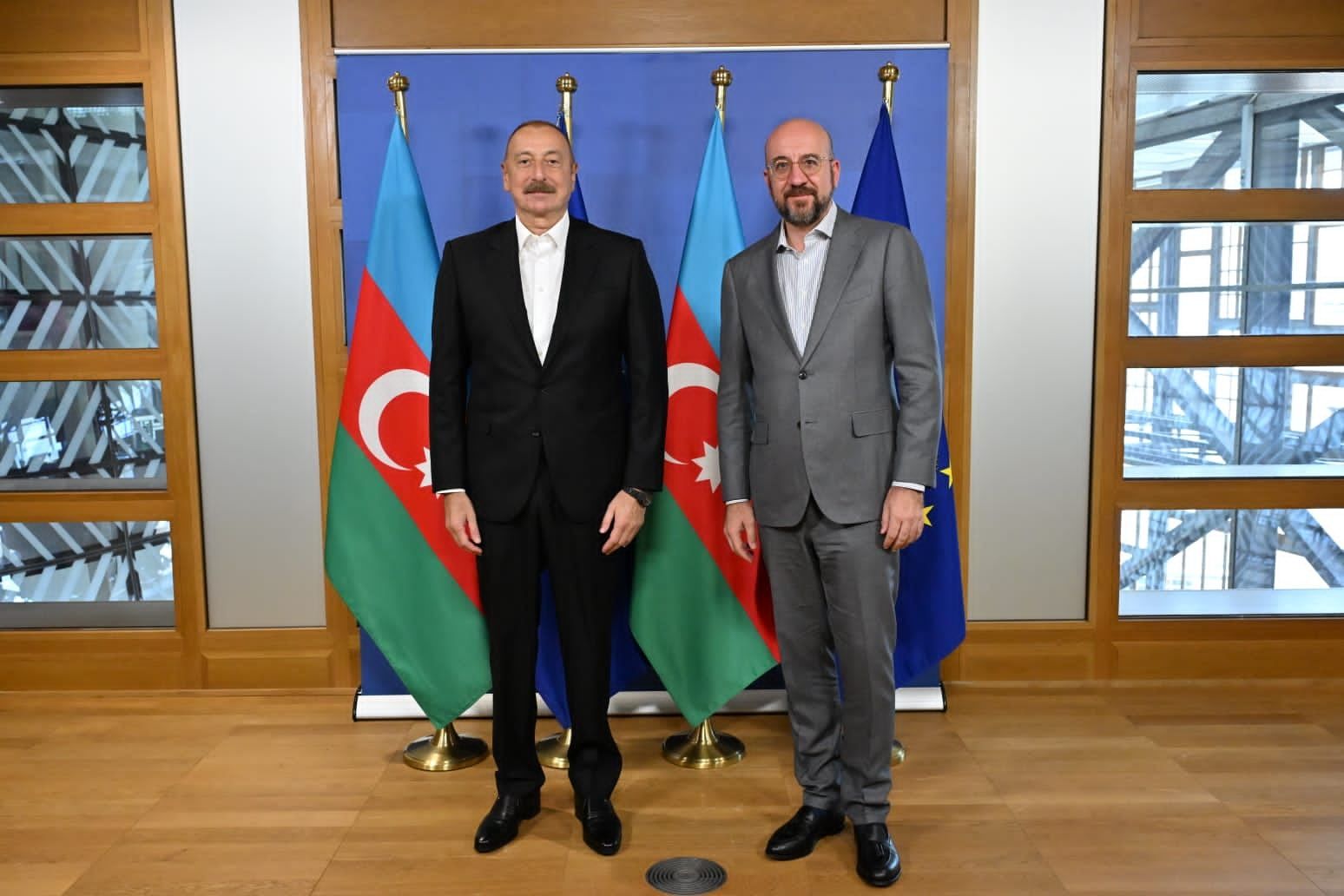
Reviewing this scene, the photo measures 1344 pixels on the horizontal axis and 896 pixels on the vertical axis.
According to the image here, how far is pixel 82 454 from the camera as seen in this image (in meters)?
3.53

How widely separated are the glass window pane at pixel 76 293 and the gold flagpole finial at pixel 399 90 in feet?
3.72

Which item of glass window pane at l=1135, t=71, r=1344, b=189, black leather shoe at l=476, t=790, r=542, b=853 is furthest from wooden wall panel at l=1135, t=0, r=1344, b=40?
black leather shoe at l=476, t=790, r=542, b=853

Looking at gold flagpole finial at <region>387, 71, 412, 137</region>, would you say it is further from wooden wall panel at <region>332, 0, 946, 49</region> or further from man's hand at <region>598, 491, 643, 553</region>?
man's hand at <region>598, 491, 643, 553</region>

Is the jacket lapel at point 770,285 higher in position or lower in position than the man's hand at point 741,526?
higher

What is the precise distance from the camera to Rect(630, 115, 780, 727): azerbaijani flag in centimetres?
286

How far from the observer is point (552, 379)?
237 cm

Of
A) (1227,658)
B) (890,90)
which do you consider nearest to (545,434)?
(890,90)

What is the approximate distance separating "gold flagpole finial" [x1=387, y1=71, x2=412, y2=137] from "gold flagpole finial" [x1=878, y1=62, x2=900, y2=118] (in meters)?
1.37

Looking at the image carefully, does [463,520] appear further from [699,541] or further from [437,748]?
[437,748]

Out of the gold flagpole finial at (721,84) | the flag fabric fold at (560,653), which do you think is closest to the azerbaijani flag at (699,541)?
the gold flagpole finial at (721,84)

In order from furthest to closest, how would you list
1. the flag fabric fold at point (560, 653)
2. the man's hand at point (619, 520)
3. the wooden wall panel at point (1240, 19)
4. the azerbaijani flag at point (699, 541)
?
1. the wooden wall panel at point (1240, 19)
2. the flag fabric fold at point (560, 653)
3. the azerbaijani flag at point (699, 541)
4. the man's hand at point (619, 520)

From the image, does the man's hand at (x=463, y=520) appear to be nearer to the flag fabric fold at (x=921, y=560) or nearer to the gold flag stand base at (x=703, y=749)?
the gold flag stand base at (x=703, y=749)

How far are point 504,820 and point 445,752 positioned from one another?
56 centimetres

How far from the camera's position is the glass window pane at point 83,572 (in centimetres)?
355
